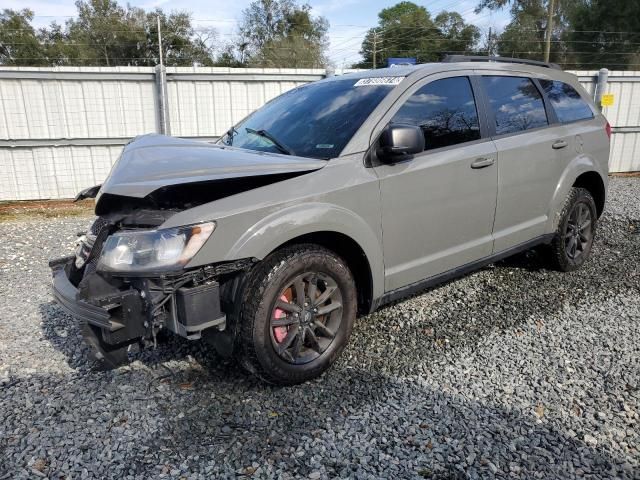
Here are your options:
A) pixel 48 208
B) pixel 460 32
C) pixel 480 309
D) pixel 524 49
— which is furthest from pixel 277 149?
pixel 460 32

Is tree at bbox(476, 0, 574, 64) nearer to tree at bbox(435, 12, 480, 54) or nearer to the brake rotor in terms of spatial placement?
tree at bbox(435, 12, 480, 54)

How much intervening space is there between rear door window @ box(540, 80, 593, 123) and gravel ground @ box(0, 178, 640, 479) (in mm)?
1704

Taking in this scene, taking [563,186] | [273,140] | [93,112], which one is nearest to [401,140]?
[273,140]

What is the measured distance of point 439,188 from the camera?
3.36 meters

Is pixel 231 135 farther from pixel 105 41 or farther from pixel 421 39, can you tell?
pixel 421 39

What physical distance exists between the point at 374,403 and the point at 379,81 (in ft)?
7.05

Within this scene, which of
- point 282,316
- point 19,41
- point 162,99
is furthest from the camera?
point 19,41

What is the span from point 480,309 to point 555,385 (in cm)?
117

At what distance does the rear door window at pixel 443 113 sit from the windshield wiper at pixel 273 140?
713 millimetres

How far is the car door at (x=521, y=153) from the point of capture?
3.85 meters

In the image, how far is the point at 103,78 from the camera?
916cm

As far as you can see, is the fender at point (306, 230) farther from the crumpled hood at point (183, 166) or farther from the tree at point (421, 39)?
the tree at point (421, 39)

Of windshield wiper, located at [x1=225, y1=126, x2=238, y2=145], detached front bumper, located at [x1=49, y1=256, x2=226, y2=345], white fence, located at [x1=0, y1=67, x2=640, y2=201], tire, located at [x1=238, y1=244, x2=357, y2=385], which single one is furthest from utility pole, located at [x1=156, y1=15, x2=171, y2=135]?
detached front bumper, located at [x1=49, y1=256, x2=226, y2=345]

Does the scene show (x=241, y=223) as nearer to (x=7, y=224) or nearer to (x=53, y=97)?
(x=7, y=224)
